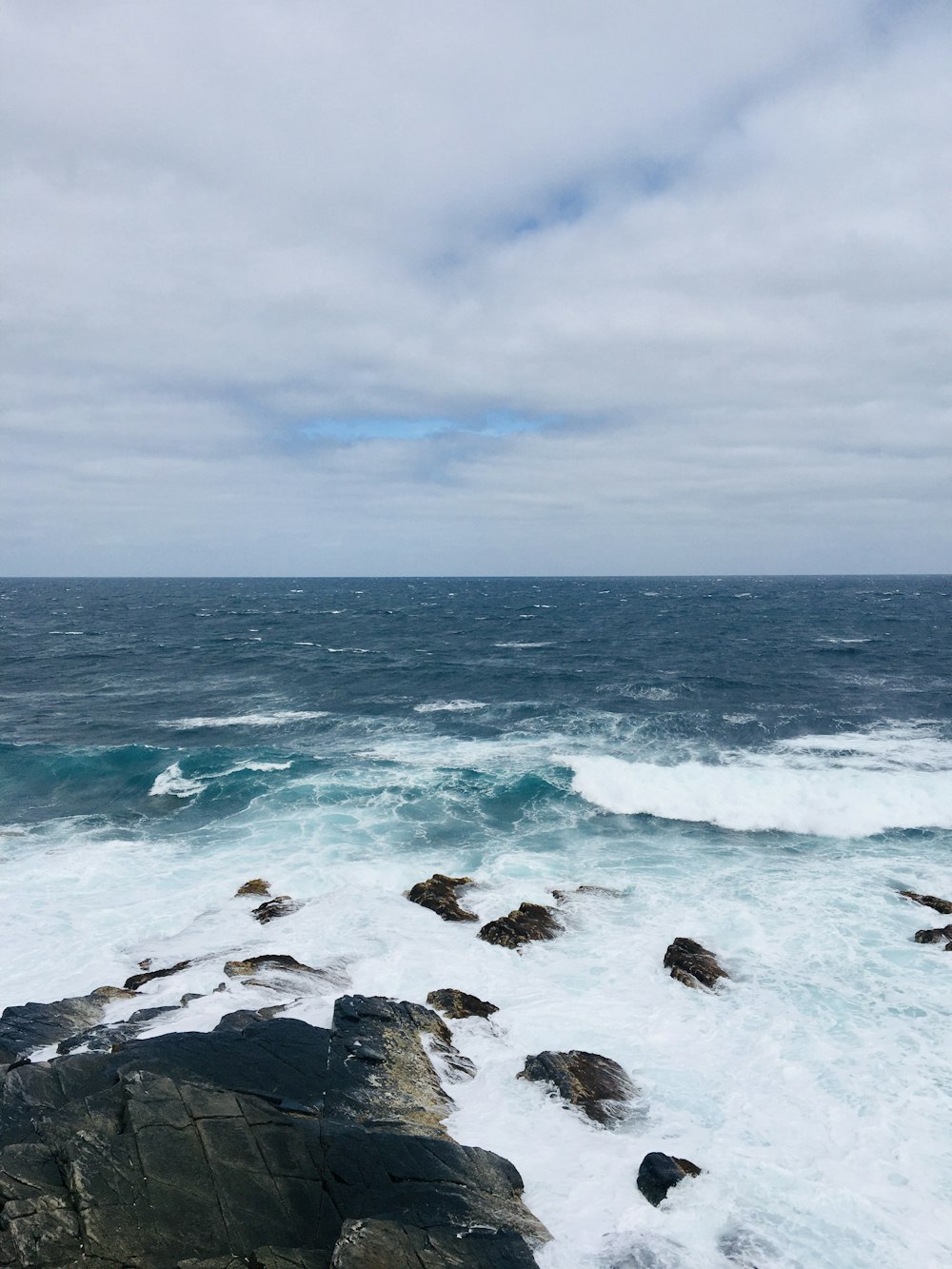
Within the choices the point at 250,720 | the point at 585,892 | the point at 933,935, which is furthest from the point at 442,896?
the point at 250,720

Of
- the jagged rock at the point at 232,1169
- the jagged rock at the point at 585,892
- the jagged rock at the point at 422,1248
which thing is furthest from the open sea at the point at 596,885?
the jagged rock at the point at 232,1169

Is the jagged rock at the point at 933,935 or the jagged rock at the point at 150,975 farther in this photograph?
the jagged rock at the point at 933,935

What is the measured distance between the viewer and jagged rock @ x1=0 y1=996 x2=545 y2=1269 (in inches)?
348

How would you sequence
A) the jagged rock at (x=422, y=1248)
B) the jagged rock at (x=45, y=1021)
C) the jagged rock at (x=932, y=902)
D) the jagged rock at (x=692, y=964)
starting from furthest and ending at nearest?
the jagged rock at (x=932, y=902), the jagged rock at (x=692, y=964), the jagged rock at (x=45, y=1021), the jagged rock at (x=422, y=1248)

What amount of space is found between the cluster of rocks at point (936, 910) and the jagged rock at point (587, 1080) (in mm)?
10925

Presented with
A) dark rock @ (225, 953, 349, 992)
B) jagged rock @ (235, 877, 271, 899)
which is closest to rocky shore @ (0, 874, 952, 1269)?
dark rock @ (225, 953, 349, 992)

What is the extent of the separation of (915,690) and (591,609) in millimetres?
85655

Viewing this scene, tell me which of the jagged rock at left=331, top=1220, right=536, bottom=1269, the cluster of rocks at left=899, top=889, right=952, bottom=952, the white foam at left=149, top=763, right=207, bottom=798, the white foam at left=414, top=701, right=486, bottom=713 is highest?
the white foam at left=414, top=701, right=486, bottom=713

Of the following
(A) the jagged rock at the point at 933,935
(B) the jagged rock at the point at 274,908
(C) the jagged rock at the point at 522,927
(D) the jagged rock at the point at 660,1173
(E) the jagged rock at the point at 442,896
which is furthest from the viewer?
(E) the jagged rock at the point at 442,896

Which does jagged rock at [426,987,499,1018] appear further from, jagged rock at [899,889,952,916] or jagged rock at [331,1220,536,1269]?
jagged rock at [899,889,952,916]

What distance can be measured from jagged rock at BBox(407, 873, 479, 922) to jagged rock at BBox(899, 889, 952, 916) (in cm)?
1399

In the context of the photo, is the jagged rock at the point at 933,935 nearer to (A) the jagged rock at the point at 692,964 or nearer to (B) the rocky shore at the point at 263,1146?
(A) the jagged rock at the point at 692,964

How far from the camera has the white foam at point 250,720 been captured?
4531cm

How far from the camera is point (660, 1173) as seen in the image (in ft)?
38.9
